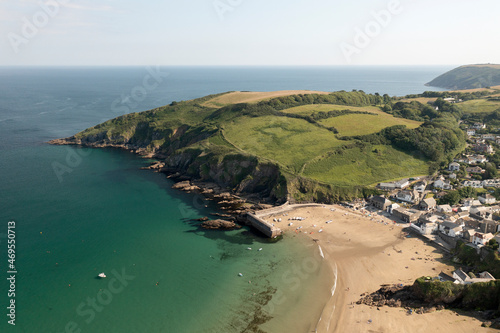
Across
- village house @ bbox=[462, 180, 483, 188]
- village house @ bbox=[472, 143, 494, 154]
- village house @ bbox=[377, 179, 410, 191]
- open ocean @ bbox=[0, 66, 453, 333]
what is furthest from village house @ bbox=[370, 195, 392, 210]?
village house @ bbox=[472, 143, 494, 154]

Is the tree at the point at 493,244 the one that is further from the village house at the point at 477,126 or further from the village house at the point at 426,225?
the village house at the point at 477,126

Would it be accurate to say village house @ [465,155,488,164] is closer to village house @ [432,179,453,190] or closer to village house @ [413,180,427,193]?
village house @ [432,179,453,190]

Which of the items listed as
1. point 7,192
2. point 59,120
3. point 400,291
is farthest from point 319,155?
point 59,120

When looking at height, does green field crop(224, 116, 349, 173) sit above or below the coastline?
above

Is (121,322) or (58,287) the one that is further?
(58,287)

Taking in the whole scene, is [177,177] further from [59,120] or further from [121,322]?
[59,120]

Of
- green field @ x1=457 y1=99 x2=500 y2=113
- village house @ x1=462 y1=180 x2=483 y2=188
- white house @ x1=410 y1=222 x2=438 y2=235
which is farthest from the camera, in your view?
green field @ x1=457 y1=99 x2=500 y2=113
